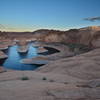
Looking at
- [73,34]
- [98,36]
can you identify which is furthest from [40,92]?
[73,34]

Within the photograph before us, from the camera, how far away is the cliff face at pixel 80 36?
68.5 metres

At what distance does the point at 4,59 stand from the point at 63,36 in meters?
61.2

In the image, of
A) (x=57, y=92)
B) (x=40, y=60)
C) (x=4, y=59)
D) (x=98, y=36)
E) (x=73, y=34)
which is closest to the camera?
(x=57, y=92)

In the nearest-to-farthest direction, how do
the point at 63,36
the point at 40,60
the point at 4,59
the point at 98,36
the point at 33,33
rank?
the point at 40,60, the point at 4,59, the point at 98,36, the point at 63,36, the point at 33,33

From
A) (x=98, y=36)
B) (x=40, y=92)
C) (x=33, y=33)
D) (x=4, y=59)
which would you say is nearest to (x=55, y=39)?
(x=98, y=36)

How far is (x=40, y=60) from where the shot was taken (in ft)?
145

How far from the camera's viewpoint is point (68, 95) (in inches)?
225

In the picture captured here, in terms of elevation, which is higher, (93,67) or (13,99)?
(13,99)

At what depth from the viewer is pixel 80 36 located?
88750 millimetres

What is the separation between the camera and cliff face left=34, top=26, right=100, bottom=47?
225ft

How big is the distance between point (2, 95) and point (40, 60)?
3838 centimetres

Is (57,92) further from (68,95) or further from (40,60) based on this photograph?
(40,60)

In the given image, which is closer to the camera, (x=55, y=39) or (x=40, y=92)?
(x=40, y=92)

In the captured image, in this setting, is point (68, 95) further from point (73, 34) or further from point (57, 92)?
point (73, 34)
